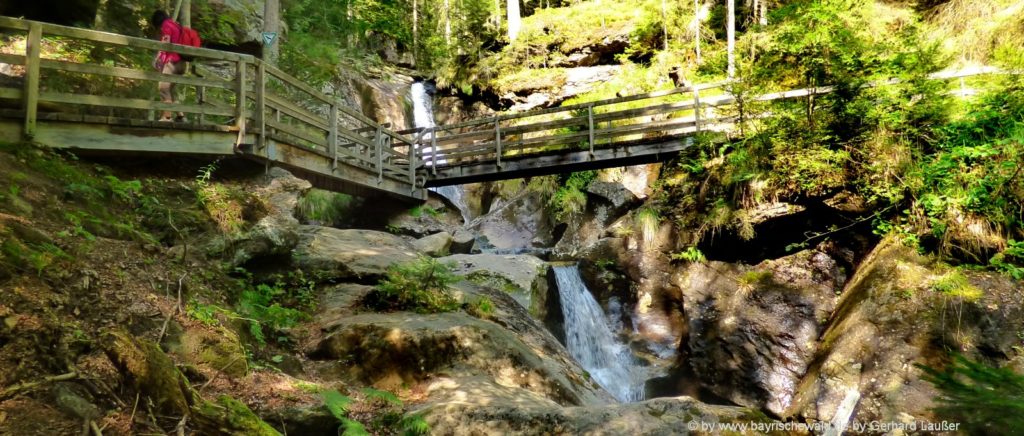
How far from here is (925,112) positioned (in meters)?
7.84

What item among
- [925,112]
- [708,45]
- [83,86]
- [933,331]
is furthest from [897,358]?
[708,45]

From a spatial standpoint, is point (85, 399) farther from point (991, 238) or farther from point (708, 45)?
point (708, 45)

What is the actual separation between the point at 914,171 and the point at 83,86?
12578 mm

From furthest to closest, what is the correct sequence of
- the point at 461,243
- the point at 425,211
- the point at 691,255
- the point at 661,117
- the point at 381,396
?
the point at 661,117
the point at 425,211
the point at 461,243
the point at 691,255
the point at 381,396

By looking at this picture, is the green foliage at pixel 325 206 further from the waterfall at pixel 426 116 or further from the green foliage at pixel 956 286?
the green foliage at pixel 956 286

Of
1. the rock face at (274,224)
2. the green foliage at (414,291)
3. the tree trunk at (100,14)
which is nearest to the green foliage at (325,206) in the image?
the rock face at (274,224)

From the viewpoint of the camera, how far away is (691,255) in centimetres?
1031

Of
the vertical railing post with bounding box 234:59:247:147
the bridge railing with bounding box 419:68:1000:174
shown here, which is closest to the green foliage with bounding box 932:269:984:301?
the bridge railing with bounding box 419:68:1000:174

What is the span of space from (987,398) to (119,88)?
446 inches

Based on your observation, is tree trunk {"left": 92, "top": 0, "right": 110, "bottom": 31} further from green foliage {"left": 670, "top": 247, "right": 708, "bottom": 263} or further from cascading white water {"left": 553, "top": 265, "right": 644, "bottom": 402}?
green foliage {"left": 670, "top": 247, "right": 708, "bottom": 263}

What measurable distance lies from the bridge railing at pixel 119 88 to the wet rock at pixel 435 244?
2101 mm

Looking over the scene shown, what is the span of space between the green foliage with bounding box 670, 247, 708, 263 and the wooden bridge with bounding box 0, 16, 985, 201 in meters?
2.85

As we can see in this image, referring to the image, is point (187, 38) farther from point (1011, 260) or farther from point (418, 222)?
point (1011, 260)

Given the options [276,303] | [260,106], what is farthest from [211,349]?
[260,106]
